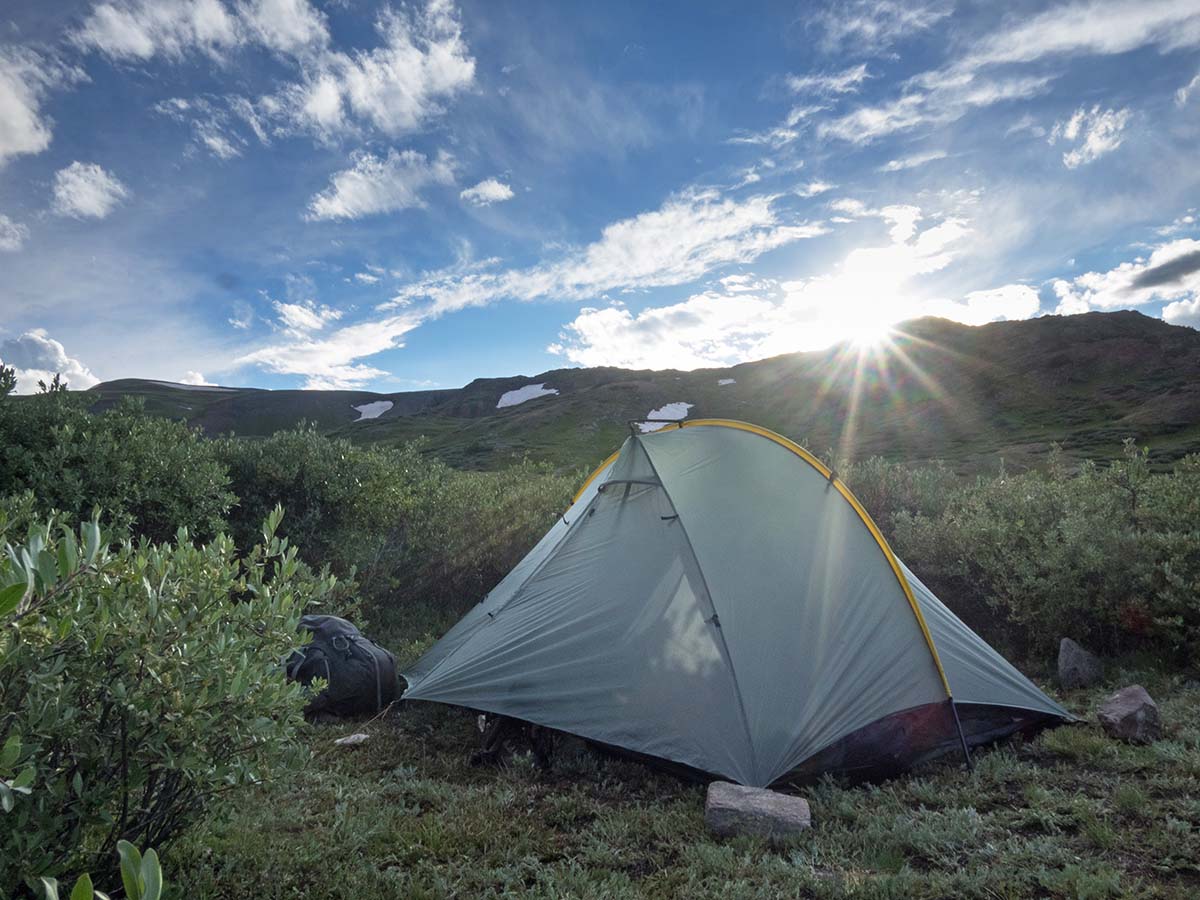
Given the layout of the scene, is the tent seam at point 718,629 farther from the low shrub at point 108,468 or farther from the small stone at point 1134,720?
the low shrub at point 108,468

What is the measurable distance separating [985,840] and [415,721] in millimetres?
5287

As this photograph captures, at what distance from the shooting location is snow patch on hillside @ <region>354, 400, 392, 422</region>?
332 feet

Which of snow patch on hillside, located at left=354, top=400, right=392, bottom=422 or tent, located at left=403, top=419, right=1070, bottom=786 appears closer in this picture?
tent, located at left=403, top=419, right=1070, bottom=786

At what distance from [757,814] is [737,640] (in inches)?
59.1

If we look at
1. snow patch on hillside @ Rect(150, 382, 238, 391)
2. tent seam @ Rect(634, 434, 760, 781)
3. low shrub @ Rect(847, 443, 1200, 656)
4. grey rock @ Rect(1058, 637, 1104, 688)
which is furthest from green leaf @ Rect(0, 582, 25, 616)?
snow patch on hillside @ Rect(150, 382, 238, 391)

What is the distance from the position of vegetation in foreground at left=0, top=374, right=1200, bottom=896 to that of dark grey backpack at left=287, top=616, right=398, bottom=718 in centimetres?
51

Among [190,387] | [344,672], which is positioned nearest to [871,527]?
[344,672]

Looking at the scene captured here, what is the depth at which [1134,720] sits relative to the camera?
19.2ft

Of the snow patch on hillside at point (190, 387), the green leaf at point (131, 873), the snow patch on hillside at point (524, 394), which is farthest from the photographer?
the snow patch on hillside at point (190, 387)

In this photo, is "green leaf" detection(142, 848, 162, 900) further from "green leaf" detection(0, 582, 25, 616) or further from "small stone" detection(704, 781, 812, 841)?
"small stone" detection(704, 781, 812, 841)

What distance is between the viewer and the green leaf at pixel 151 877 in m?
1.76

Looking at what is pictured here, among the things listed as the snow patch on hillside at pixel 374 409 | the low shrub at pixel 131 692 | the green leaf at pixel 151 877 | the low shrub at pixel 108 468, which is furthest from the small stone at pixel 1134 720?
the snow patch on hillside at pixel 374 409

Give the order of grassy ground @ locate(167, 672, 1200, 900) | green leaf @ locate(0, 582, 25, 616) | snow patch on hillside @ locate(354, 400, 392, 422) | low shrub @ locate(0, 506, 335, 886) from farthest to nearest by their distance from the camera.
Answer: snow patch on hillside @ locate(354, 400, 392, 422) → grassy ground @ locate(167, 672, 1200, 900) → low shrub @ locate(0, 506, 335, 886) → green leaf @ locate(0, 582, 25, 616)

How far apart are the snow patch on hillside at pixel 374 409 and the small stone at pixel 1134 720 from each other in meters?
99.6
